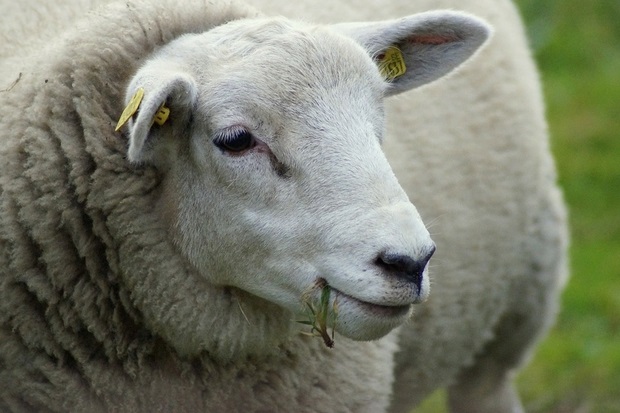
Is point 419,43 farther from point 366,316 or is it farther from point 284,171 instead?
point 366,316

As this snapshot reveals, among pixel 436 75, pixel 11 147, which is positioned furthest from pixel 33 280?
pixel 436 75

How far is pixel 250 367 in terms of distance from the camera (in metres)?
3.84

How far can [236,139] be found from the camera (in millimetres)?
3465

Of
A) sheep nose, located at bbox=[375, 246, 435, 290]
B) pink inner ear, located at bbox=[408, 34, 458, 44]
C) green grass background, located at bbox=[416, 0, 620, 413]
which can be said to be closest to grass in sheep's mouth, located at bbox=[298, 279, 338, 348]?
sheep nose, located at bbox=[375, 246, 435, 290]

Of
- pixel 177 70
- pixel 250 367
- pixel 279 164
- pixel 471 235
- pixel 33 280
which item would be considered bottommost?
pixel 471 235

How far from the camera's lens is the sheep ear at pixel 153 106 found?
327 cm

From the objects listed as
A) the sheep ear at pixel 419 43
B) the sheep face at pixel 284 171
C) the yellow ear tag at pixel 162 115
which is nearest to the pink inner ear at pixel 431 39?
the sheep ear at pixel 419 43

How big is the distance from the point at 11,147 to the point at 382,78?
3.89 feet

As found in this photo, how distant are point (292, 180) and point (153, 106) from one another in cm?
47

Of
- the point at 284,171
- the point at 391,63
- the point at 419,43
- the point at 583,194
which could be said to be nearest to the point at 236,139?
the point at 284,171

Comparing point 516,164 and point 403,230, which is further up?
point 403,230

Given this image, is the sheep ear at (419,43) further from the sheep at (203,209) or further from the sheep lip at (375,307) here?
the sheep lip at (375,307)

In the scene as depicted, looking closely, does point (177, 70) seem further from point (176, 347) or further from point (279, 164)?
point (176, 347)

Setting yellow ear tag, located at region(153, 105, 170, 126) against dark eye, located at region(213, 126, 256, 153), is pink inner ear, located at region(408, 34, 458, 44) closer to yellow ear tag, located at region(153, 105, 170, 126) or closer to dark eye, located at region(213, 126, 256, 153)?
dark eye, located at region(213, 126, 256, 153)
